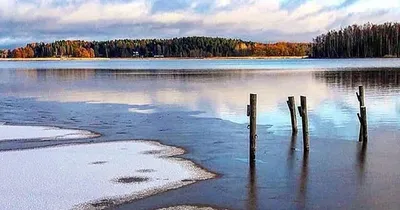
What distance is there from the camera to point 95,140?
17.5 metres

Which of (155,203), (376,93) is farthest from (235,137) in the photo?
(376,93)

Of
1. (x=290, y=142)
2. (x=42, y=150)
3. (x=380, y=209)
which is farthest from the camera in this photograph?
(x=290, y=142)

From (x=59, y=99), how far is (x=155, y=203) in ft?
85.6

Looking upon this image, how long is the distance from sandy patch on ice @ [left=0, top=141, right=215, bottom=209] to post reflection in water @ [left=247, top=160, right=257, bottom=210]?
927 mm

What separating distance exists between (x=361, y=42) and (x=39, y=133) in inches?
6382

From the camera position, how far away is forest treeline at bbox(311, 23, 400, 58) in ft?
530

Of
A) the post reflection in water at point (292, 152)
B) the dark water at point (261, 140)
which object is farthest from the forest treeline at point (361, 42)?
the post reflection in water at point (292, 152)

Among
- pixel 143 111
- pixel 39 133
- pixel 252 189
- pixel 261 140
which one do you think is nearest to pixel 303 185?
pixel 252 189

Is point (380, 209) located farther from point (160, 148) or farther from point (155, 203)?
point (160, 148)

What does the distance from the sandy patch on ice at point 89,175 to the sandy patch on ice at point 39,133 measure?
7.93 ft

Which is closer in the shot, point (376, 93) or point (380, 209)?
point (380, 209)

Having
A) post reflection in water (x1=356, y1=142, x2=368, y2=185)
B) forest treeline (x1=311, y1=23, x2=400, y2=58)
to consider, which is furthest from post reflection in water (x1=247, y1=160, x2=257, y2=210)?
forest treeline (x1=311, y1=23, x2=400, y2=58)

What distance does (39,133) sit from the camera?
19.1 m

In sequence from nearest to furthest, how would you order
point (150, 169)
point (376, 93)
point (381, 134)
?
point (150, 169), point (381, 134), point (376, 93)
